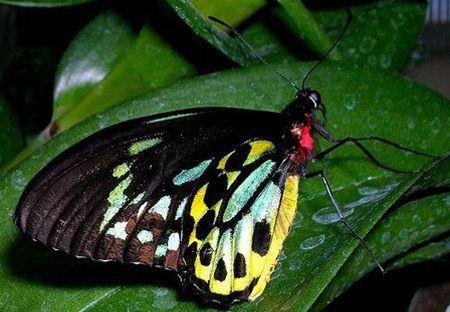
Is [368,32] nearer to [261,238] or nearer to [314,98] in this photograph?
[314,98]

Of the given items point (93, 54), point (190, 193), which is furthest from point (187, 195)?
point (93, 54)

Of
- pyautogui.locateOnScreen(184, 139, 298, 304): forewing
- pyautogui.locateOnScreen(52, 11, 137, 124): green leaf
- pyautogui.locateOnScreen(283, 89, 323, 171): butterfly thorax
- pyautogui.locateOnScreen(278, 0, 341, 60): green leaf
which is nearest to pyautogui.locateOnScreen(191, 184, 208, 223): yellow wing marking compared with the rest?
pyautogui.locateOnScreen(184, 139, 298, 304): forewing

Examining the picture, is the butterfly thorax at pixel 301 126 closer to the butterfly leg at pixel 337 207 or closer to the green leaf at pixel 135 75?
the butterfly leg at pixel 337 207

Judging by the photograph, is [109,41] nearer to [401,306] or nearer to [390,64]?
[390,64]

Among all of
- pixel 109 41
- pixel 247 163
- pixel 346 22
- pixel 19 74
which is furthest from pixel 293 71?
pixel 19 74

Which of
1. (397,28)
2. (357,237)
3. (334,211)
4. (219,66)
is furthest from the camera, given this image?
(397,28)

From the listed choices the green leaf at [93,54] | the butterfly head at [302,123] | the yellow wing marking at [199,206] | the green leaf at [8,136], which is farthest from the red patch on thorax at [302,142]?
the green leaf at [8,136]

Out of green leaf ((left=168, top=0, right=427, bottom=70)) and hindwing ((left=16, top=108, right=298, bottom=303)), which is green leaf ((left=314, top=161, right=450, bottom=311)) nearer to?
hindwing ((left=16, top=108, right=298, bottom=303))
